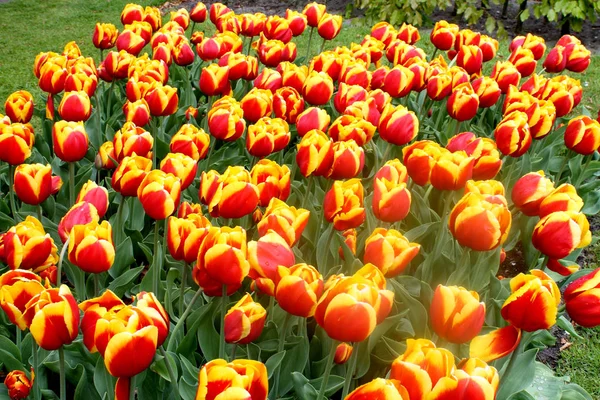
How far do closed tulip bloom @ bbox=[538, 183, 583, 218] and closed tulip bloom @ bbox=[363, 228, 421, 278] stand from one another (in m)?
0.47

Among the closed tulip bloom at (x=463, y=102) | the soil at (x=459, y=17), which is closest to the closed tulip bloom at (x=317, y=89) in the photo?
the closed tulip bloom at (x=463, y=102)

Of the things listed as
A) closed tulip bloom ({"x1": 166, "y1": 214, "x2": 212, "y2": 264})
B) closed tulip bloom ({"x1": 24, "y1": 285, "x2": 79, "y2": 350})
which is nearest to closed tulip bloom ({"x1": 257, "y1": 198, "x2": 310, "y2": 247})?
closed tulip bloom ({"x1": 166, "y1": 214, "x2": 212, "y2": 264})

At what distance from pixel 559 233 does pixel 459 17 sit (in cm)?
729

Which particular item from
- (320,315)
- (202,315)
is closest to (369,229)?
(202,315)

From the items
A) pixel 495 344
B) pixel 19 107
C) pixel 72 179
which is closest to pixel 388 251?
pixel 495 344

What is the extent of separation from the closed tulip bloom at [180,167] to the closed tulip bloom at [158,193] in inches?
6.8

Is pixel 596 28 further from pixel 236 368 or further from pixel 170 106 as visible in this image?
pixel 236 368

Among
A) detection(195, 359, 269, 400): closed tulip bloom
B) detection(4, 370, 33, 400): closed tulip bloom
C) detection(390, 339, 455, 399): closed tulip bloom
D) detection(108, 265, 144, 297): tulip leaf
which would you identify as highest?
detection(195, 359, 269, 400): closed tulip bloom

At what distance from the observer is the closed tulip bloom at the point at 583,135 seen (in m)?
2.76

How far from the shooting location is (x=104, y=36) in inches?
141

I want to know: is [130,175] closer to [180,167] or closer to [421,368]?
[180,167]

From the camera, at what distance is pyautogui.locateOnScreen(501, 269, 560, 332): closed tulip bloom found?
55.2 inches

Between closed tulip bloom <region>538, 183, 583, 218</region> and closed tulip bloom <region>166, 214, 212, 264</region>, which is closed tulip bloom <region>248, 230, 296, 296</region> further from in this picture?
closed tulip bloom <region>538, 183, 583, 218</region>

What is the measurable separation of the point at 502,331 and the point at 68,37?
7.58 meters
